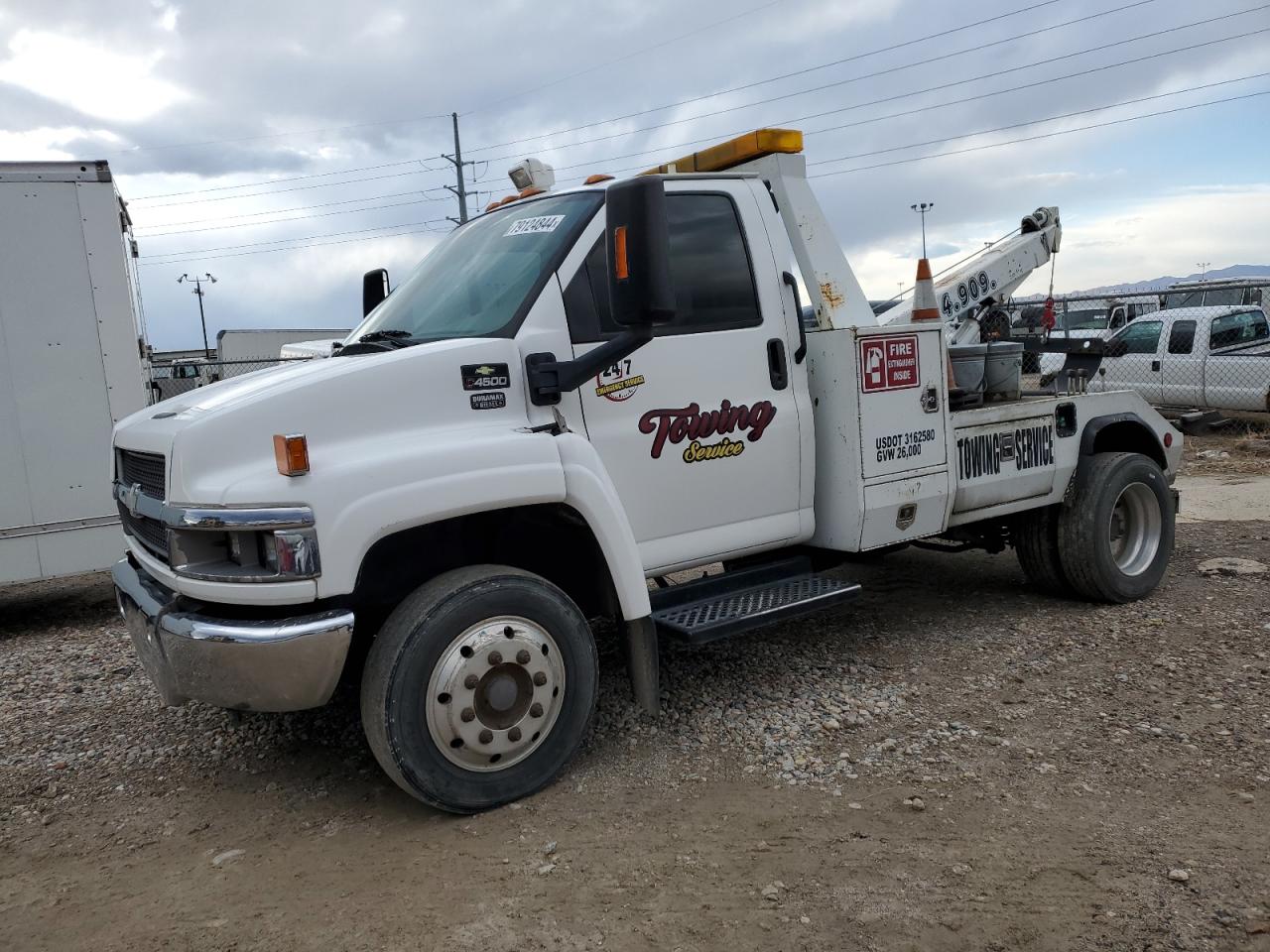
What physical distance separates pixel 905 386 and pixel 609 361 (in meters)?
1.76

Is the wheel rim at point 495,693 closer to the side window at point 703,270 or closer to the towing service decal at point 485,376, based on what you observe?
the towing service decal at point 485,376

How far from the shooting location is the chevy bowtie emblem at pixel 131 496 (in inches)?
146

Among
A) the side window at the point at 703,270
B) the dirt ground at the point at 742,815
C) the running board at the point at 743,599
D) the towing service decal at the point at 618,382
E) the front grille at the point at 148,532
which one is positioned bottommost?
the dirt ground at the point at 742,815

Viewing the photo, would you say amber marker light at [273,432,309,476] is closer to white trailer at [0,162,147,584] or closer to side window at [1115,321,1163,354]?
white trailer at [0,162,147,584]

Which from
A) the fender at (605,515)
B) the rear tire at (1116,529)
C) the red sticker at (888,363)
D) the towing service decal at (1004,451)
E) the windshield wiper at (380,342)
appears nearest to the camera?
the fender at (605,515)

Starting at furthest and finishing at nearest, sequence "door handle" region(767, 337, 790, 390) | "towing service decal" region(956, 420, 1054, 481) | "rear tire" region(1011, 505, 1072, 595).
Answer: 1. "rear tire" region(1011, 505, 1072, 595)
2. "towing service decal" region(956, 420, 1054, 481)
3. "door handle" region(767, 337, 790, 390)

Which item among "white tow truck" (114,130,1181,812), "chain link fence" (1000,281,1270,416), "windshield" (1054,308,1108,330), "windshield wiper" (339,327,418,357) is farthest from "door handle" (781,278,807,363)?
"windshield" (1054,308,1108,330)

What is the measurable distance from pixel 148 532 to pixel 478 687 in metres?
1.49

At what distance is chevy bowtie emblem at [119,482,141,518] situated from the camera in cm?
371

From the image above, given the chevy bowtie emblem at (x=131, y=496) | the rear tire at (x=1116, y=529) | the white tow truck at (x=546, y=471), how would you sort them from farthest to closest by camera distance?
1. the rear tire at (x=1116, y=529)
2. the chevy bowtie emblem at (x=131, y=496)
3. the white tow truck at (x=546, y=471)

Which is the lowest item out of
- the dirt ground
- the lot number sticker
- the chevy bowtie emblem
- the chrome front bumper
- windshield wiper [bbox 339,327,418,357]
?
the dirt ground

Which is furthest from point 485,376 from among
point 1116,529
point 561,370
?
point 1116,529

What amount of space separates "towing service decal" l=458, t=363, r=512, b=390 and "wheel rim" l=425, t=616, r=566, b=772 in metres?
0.86

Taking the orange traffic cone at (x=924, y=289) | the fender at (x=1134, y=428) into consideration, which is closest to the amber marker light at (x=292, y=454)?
the orange traffic cone at (x=924, y=289)
